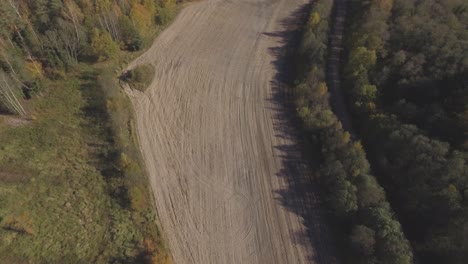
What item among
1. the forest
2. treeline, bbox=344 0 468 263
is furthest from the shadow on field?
the forest

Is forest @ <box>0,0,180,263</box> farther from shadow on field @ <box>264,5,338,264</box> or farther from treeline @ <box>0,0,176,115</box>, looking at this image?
shadow on field @ <box>264,5,338,264</box>

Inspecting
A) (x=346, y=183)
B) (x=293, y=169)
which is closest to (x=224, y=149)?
(x=293, y=169)

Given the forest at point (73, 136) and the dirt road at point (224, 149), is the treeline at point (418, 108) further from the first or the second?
the forest at point (73, 136)

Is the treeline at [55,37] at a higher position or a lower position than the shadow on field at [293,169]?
higher

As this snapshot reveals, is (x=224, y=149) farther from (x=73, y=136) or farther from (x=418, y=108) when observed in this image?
(x=418, y=108)

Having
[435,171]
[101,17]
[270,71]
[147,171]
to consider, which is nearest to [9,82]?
[101,17]

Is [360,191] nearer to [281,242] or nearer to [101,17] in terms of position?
[281,242]

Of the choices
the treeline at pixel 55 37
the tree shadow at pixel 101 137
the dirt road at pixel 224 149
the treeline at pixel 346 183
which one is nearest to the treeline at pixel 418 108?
the treeline at pixel 346 183
